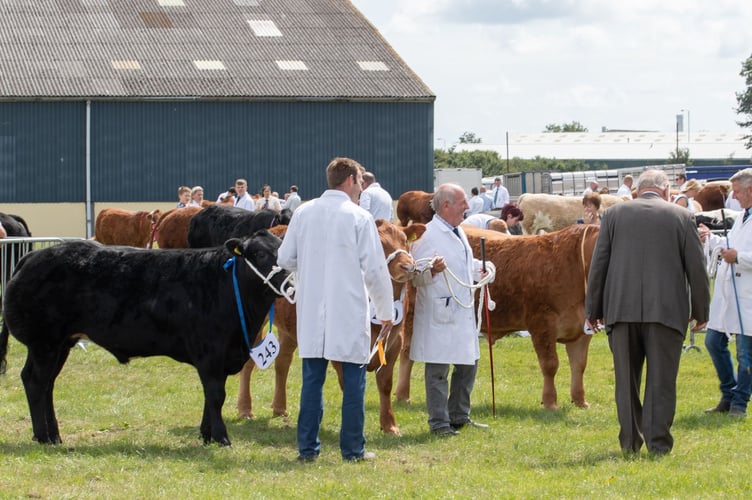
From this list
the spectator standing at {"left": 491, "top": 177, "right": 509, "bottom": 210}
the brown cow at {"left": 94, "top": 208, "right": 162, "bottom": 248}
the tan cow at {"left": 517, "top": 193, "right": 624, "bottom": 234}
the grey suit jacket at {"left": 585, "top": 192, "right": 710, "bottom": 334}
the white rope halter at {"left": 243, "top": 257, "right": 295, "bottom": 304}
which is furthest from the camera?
the spectator standing at {"left": 491, "top": 177, "right": 509, "bottom": 210}

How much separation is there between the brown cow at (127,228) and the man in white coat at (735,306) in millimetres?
10910

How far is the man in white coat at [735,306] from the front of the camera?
930 centimetres

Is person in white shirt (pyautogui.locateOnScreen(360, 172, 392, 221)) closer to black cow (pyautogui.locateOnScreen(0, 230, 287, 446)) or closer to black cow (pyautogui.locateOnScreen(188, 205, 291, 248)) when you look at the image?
black cow (pyautogui.locateOnScreen(188, 205, 291, 248))

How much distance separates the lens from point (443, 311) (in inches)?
356

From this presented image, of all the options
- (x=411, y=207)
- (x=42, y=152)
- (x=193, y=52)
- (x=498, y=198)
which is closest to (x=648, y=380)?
(x=411, y=207)

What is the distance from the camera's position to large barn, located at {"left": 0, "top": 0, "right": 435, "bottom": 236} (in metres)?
37.6

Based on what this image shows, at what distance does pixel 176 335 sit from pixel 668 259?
371 centimetres

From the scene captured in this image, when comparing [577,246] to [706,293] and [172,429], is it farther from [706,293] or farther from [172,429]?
[172,429]

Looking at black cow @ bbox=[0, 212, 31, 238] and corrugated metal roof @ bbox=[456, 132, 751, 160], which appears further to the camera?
corrugated metal roof @ bbox=[456, 132, 751, 160]

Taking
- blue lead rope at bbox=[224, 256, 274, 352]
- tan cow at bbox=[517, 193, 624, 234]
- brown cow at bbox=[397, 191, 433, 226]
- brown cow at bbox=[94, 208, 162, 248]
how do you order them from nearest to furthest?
blue lead rope at bbox=[224, 256, 274, 352]
brown cow at bbox=[397, 191, 433, 226]
brown cow at bbox=[94, 208, 162, 248]
tan cow at bbox=[517, 193, 624, 234]

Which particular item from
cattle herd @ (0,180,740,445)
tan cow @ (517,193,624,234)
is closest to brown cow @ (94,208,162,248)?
cattle herd @ (0,180,740,445)

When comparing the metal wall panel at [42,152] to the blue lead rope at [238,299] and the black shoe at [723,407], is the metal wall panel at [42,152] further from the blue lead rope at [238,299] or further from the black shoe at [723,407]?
Result: the black shoe at [723,407]

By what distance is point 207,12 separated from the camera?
42.5m

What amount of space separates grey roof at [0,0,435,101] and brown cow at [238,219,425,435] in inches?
1147
